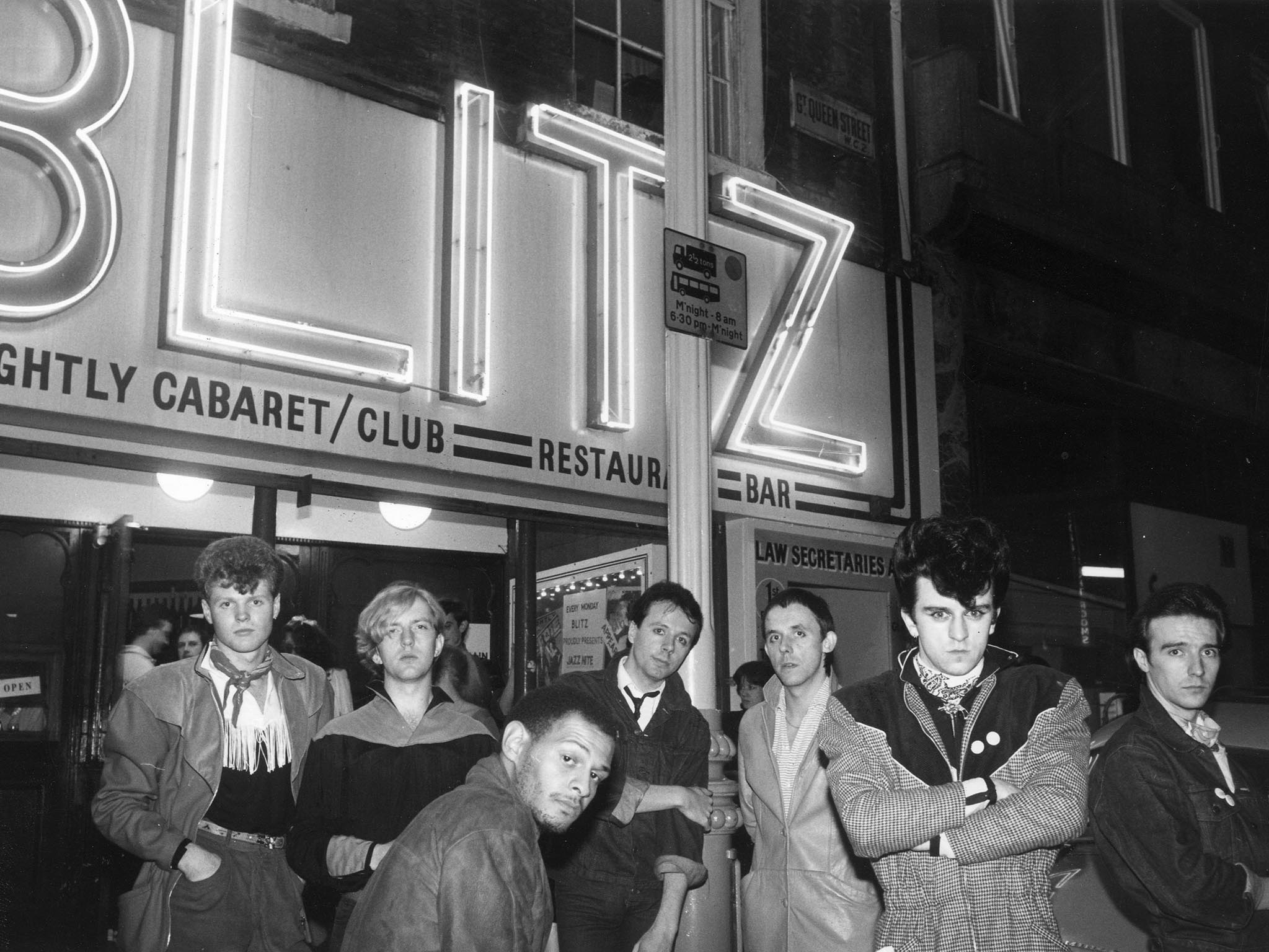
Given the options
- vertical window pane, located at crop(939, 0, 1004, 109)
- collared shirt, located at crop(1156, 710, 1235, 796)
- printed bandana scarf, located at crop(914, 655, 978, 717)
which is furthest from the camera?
vertical window pane, located at crop(939, 0, 1004, 109)

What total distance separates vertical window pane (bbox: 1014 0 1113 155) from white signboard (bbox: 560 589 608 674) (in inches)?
282

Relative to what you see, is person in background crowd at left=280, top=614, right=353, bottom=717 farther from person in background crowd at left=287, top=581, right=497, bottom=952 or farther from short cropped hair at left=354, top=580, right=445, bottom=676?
person in background crowd at left=287, top=581, right=497, bottom=952

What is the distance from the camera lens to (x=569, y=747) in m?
3.05

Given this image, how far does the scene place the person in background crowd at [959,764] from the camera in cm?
288

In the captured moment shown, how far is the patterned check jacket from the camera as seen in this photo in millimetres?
2871

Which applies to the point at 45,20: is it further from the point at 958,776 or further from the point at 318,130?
the point at 958,776

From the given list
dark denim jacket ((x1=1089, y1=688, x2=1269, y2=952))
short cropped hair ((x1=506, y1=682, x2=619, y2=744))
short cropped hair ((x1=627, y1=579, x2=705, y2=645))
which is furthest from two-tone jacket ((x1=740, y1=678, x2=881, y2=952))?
short cropped hair ((x1=506, y1=682, x2=619, y2=744))

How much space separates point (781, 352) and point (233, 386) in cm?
448

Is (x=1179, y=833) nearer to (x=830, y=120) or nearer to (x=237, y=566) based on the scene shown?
(x=237, y=566)

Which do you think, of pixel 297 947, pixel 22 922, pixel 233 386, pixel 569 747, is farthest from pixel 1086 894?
pixel 22 922

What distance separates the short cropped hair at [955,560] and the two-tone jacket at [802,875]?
1521 millimetres

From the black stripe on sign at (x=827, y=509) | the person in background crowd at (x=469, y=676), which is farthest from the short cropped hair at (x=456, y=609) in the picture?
the black stripe on sign at (x=827, y=509)

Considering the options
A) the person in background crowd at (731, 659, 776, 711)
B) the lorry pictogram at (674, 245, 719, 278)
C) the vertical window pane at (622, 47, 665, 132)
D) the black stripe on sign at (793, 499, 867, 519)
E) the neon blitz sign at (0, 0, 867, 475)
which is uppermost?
the vertical window pane at (622, 47, 665, 132)

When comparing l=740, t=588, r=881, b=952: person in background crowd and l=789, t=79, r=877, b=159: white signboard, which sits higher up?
l=789, t=79, r=877, b=159: white signboard
